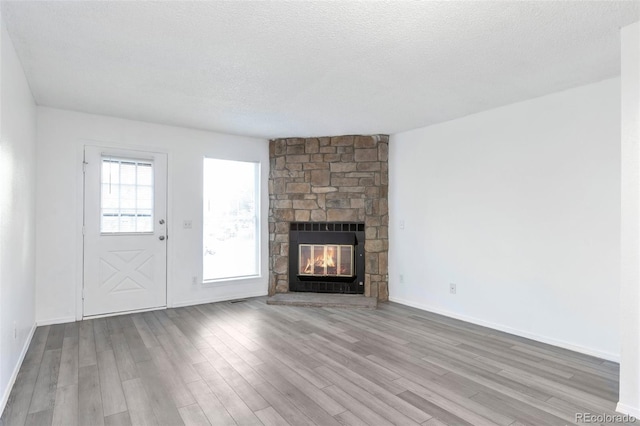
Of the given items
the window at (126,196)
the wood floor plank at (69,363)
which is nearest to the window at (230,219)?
the window at (126,196)

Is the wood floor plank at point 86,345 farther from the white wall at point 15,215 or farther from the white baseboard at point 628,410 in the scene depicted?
the white baseboard at point 628,410

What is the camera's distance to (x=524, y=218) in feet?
11.9

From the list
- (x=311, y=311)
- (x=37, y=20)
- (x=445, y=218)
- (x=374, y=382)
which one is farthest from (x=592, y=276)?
(x=37, y=20)

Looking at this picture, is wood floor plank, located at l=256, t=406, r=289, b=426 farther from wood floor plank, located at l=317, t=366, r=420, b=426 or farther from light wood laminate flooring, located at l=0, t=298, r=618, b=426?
wood floor plank, located at l=317, t=366, r=420, b=426

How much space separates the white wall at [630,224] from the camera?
86.4 inches

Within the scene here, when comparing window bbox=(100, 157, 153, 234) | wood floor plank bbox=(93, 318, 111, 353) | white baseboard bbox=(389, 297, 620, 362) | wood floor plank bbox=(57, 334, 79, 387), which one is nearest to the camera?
wood floor plank bbox=(57, 334, 79, 387)

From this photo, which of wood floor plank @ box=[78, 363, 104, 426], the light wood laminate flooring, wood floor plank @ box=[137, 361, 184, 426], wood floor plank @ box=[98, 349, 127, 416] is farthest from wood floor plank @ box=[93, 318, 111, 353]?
wood floor plank @ box=[137, 361, 184, 426]

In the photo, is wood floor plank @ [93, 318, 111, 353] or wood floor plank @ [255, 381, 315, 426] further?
wood floor plank @ [93, 318, 111, 353]

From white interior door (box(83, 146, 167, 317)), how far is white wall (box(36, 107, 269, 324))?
98mm

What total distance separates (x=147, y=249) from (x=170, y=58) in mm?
2696

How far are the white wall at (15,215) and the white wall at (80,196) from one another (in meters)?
0.30

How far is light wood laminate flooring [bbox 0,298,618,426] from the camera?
2176mm

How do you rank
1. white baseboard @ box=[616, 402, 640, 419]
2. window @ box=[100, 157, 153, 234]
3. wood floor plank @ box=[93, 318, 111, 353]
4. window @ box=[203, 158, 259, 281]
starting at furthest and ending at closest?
window @ box=[203, 158, 259, 281] → window @ box=[100, 157, 153, 234] → wood floor plank @ box=[93, 318, 111, 353] → white baseboard @ box=[616, 402, 640, 419]

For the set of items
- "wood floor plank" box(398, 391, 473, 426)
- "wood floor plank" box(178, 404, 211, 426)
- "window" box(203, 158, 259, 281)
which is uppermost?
"window" box(203, 158, 259, 281)
